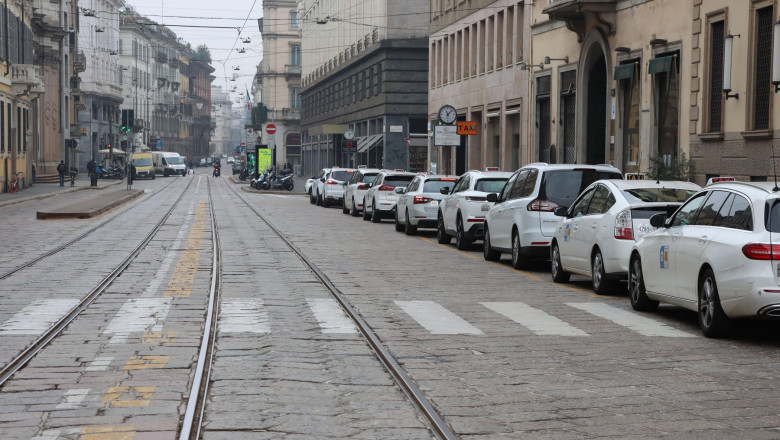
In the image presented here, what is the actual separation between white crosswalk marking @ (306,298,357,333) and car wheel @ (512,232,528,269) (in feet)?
18.1

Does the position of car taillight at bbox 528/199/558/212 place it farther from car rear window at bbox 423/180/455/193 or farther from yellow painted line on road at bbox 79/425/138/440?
yellow painted line on road at bbox 79/425/138/440

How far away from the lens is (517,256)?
749 inches

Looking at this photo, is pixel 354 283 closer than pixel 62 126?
Yes

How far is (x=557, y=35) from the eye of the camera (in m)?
38.6

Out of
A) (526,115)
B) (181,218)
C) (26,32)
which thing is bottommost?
(181,218)

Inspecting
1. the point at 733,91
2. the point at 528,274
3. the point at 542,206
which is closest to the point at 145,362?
the point at 528,274

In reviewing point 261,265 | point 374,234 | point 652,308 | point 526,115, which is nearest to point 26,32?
point 526,115

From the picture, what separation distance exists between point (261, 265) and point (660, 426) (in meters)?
12.2

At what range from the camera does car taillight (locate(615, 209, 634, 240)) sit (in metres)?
14.7

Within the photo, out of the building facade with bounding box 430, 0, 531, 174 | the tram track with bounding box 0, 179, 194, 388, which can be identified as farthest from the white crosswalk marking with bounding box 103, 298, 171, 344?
the building facade with bounding box 430, 0, 531, 174

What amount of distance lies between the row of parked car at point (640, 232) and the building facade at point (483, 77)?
18915 millimetres

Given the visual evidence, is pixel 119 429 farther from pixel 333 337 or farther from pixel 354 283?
pixel 354 283

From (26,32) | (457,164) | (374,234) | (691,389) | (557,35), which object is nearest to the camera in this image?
(691,389)

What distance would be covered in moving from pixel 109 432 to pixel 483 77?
1694 inches
